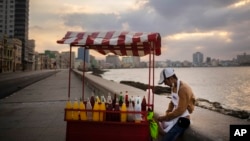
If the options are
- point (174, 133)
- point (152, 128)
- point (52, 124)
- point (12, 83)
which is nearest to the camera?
point (174, 133)

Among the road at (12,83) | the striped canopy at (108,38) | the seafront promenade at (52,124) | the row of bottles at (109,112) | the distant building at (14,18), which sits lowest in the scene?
the road at (12,83)

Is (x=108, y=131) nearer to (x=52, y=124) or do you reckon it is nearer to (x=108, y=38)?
(x=108, y=38)

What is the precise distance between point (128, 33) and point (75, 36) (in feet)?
4.26

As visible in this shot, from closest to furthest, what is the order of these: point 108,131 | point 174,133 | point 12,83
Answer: point 174,133, point 108,131, point 12,83

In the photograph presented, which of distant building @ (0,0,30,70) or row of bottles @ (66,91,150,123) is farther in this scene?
distant building @ (0,0,30,70)

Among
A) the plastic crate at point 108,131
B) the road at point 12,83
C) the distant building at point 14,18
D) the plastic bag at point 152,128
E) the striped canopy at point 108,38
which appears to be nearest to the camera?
the plastic bag at point 152,128

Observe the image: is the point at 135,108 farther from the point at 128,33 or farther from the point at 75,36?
the point at 75,36

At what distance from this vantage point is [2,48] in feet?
305

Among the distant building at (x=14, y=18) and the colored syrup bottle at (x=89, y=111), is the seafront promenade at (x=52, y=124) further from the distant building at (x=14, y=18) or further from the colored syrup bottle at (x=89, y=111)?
the distant building at (x=14, y=18)

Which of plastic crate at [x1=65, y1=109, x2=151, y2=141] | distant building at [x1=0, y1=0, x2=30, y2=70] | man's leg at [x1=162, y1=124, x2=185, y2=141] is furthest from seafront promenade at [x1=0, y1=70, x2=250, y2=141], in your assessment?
distant building at [x1=0, y1=0, x2=30, y2=70]

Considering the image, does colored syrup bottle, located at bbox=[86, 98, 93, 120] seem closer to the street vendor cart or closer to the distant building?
the street vendor cart

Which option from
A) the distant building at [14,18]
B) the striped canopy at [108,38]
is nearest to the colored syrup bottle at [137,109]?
the striped canopy at [108,38]

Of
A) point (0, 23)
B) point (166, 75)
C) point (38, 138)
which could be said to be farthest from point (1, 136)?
point (0, 23)

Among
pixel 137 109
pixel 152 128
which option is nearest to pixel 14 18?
pixel 137 109
